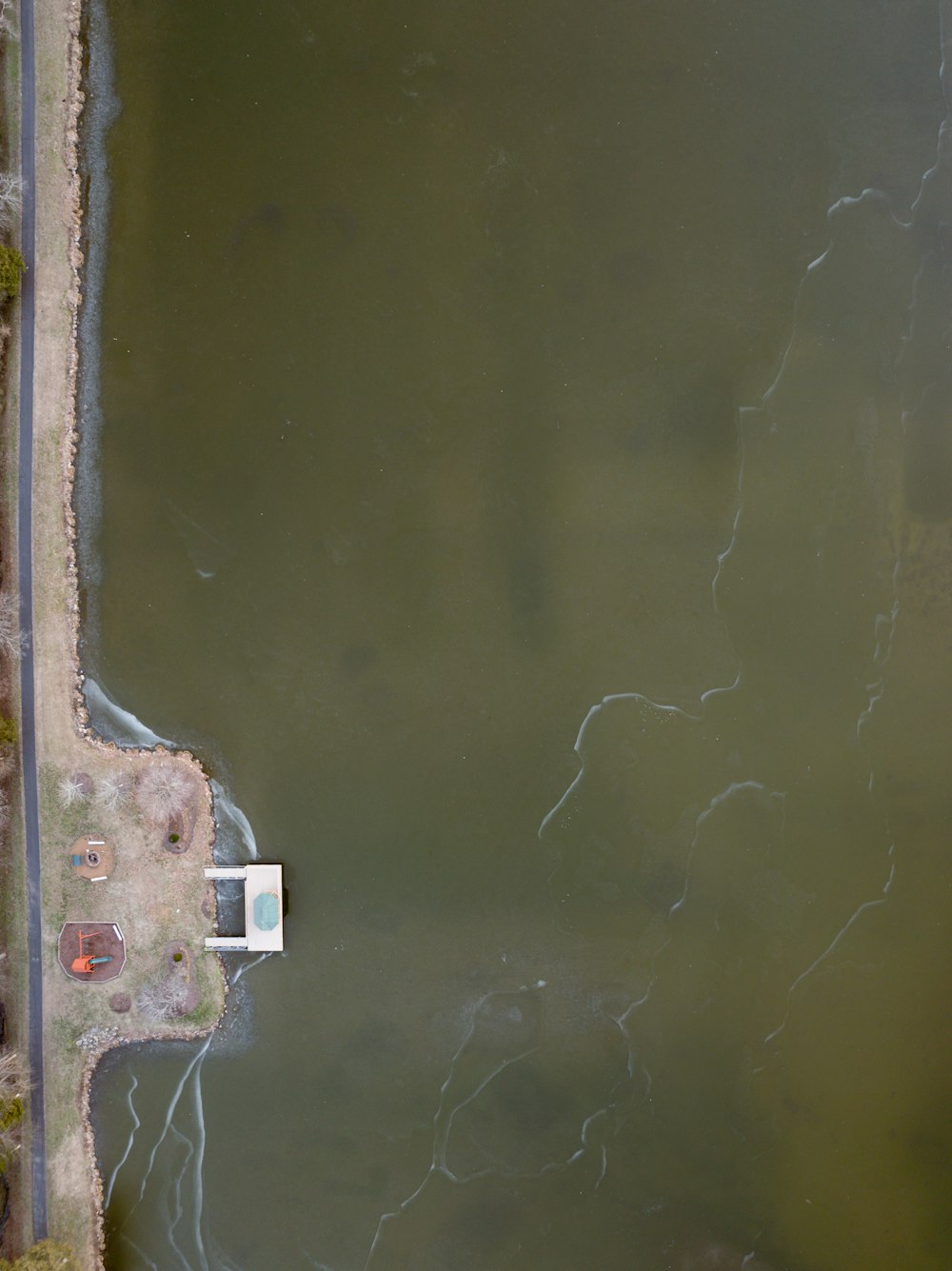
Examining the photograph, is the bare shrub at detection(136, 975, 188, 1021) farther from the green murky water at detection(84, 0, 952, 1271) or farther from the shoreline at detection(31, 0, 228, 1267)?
the green murky water at detection(84, 0, 952, 1271)

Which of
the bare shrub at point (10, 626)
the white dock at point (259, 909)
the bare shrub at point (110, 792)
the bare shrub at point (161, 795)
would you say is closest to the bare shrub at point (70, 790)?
the bare shrub at point (110, 792)

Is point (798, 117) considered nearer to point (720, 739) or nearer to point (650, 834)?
point (720, 739)

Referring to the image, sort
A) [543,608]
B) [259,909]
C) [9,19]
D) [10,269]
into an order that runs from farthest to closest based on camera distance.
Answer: [543,608] → [9,19] → [259,909] → [10,269]

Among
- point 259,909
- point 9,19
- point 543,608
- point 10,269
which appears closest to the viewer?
point 10,269

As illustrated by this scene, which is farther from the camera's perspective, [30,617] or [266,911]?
[30,617]

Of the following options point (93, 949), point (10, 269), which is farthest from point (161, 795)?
point (10, 269)

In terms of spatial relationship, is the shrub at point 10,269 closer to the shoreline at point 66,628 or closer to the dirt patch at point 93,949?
the shoreline at point 66,628

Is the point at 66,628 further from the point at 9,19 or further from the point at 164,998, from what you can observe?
the point at 9,19

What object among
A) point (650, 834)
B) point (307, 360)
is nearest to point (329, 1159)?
point (650, 834)
